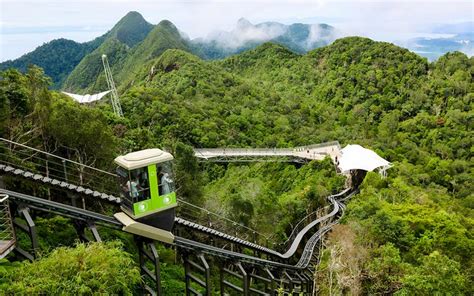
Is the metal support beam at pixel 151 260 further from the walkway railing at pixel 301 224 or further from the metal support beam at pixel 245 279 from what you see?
the walkway railing at pixel 301 224

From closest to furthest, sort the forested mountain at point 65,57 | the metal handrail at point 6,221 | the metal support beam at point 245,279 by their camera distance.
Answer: the metal handrail at point 6,221 → the metal support beam at point 245,279 → the forested mountain at point 65,57

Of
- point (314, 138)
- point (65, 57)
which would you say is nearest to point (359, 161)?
point (314, 138)

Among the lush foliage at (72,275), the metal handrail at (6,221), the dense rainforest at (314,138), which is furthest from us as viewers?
the dense rainforest at (314,138)

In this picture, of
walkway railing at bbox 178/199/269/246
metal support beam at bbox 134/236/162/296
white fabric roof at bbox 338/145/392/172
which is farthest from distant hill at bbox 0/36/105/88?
metal support beam at bbox 134/236/162/296

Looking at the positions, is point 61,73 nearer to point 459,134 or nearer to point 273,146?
point 273,146

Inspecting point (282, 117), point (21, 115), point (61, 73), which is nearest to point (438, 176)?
point (282, 117)

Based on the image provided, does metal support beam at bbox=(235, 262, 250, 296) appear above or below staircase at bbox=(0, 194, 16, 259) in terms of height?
below

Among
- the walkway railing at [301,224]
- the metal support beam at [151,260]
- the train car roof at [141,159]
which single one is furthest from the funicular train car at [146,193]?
the walkway railing at [301,224]

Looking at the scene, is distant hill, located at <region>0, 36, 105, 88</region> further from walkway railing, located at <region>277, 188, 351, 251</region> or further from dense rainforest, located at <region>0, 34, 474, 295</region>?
walkway railing, located at <region>277, 188, 351, 251</region>
